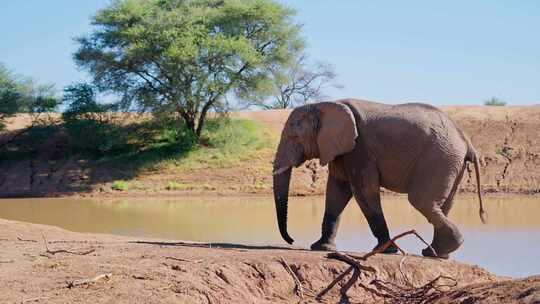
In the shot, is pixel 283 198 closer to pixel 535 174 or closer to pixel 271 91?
pixel 535 174

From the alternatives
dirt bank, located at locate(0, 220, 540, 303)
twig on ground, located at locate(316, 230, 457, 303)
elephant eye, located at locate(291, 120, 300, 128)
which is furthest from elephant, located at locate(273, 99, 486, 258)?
twig on ground, located at locate(316, 230, 457, 303)

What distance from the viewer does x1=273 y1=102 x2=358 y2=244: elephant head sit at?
12.8 meters

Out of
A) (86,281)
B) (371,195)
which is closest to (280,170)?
(371,195)

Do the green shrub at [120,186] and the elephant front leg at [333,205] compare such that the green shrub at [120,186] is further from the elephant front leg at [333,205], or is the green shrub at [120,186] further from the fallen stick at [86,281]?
the fallen stick at [86,281]

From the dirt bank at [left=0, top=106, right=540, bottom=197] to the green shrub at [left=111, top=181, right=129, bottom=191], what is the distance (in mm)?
224

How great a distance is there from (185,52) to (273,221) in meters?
15.4

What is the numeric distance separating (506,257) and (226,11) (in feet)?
85.7

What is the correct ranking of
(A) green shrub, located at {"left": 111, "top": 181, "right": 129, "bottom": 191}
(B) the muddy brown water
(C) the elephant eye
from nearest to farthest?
1. (C) the elephant eye
2. (B) the muddy brown water
3. (A) green shrub, located at {"left": 111, "top": 181, "right": 129, "bottom": 191}

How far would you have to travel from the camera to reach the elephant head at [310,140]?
12.8 metres

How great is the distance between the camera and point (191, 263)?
9.76m

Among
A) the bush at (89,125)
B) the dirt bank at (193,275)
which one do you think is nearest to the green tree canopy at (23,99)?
the bush at (89,125)

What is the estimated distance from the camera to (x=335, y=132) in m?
12.9

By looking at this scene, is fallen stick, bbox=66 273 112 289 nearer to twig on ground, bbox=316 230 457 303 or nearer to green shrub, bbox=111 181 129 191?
twig on ground, bbox=316 230 457 303

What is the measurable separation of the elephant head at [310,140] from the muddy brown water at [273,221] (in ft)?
10.4
